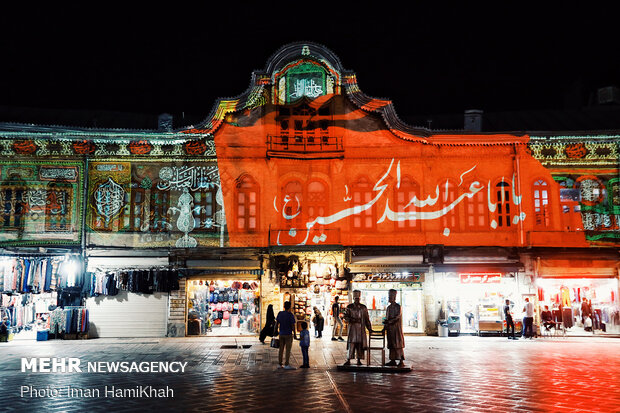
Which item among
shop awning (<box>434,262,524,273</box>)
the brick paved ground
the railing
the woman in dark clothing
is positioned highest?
the railing

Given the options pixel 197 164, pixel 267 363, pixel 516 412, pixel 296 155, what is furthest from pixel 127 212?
pixel 516 412

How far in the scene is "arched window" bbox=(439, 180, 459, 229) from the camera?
2356cm

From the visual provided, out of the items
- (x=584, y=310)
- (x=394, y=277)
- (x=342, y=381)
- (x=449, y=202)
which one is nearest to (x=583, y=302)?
(x=584, y=310)

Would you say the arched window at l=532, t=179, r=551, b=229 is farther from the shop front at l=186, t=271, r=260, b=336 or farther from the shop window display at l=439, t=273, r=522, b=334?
the shop front at l=186, t=271, r=260, b=336

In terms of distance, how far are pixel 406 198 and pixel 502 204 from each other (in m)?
4.04

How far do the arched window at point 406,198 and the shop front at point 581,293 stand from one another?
5332mm

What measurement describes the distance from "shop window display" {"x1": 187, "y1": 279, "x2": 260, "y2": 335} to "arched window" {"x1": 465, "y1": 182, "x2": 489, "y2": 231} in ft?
30.5

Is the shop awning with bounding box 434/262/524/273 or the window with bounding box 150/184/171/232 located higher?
the window with bounding box 150/184/171/232

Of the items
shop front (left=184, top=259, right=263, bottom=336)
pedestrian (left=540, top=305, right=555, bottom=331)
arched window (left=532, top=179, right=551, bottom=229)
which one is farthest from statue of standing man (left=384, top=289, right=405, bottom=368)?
arched window (left=532, top=179, right=551, bottom=229)

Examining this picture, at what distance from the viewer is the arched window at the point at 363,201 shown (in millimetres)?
23641

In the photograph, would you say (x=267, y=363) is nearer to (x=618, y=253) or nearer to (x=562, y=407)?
(x=562, y=407)

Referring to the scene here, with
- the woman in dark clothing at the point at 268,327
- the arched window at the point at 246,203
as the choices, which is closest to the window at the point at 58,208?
the arched window at the point at 246,203

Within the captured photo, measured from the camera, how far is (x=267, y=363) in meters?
14.3

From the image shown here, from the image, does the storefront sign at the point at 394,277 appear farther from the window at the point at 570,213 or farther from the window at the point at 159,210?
the window at the point at 159,210
